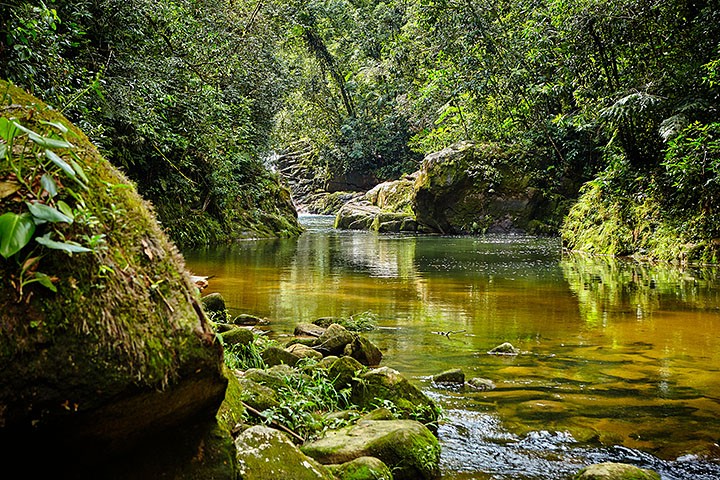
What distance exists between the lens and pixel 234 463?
2.14 metres

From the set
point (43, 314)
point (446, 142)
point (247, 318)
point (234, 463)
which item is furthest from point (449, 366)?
point (446, 142)

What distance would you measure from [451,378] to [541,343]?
Result: 5.92 feet

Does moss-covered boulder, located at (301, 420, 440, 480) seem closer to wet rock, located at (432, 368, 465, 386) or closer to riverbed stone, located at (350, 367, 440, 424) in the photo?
riverbed stone, located at (350, 367, 440, 424)

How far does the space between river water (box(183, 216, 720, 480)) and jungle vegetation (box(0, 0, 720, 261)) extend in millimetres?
2515

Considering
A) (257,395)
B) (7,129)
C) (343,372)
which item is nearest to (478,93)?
(343,372)

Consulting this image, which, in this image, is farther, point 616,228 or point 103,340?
point 616,228

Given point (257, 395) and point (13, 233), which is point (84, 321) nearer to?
point (13, 233)

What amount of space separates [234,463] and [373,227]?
26370mm

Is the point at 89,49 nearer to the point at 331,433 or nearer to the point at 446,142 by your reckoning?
the point at 331,433

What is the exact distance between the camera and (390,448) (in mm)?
3098

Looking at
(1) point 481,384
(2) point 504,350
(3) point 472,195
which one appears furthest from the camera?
(3) point 472,195

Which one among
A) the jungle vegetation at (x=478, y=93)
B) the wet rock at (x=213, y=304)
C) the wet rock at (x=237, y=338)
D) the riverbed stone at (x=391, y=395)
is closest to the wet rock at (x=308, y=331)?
the wet rock at (x=213, y=304)

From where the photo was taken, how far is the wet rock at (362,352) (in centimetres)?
530

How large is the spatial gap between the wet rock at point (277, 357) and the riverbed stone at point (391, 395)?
0.74 metres
